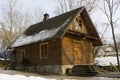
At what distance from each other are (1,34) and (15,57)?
28379mm

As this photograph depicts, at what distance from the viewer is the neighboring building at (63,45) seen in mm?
23875

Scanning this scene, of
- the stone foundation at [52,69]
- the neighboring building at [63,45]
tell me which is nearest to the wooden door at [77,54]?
the neighboring building at [63,45]

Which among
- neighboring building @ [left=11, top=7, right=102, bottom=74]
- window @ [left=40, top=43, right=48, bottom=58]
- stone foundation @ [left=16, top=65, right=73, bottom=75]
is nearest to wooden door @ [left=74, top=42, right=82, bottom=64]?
neighboring building @ [left=11, top=7, right=102, bottom=74]

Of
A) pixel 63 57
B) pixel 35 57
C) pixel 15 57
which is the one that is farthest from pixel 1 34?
pixel 63 57

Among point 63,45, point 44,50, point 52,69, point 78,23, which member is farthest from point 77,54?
point 44,50

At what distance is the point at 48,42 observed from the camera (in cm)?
2539

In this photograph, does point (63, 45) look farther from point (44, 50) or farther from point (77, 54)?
point (44, 50)

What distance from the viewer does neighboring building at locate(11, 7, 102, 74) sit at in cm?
2388

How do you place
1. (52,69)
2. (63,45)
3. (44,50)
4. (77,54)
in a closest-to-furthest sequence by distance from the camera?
(63,45) → (52,69) → (77,54) → (44,50)

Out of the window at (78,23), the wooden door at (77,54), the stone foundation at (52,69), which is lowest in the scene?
the stone foundation at (52,69)

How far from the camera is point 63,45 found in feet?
78.7

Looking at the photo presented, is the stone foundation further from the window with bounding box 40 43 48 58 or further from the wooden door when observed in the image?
the wooden door

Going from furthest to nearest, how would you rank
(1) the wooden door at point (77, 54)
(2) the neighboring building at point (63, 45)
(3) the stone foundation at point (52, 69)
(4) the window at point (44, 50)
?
1. (4) the window at point (44, 50)
2. (1) the wooden door at point (77, 54)
3. (2) the neighboring building at point (63, 45)
4. (3) the stone foundation at point (52, 69)

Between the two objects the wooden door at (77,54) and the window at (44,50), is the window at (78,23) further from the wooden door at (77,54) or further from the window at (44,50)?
the window at (44,50)
